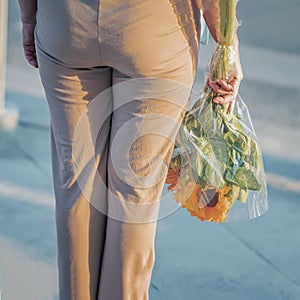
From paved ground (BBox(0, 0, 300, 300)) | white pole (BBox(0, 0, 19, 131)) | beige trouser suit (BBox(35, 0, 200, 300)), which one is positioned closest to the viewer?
beige trouser suit (BBox(35, 0, 200, 300))

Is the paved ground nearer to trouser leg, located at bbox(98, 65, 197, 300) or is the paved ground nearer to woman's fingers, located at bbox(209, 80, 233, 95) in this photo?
trouser leg, located at bbox(98, 65, 197, 300)

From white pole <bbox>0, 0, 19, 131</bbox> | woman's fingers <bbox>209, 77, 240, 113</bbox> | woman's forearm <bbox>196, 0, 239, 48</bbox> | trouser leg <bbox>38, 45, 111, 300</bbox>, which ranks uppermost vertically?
woman's forearm <bbox>196, 0, 239, 48</bbox>

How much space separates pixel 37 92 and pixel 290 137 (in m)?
1.98

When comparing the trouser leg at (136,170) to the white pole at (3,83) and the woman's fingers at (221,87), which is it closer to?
the woman's fingers at (221,87)

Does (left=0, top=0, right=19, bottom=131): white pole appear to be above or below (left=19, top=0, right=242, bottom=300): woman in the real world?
below

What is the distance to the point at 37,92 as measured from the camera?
5.68 m

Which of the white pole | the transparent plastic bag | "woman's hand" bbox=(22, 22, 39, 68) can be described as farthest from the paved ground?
"woman's hand" bbox=(22, 22, 39, 68)

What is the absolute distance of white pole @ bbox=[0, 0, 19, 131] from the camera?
461 cm

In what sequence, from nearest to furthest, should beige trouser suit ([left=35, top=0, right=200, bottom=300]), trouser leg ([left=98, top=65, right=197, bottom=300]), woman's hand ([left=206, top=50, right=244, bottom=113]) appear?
beige trouser suit ([left=35, top=0, right=200, bottom=300])
trouser leg ([left=98, top=65, right=197, bottom=300])
woman's hand ([left=206, top=50, right=244, bottom=113])

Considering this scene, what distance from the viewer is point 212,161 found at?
2273 mm

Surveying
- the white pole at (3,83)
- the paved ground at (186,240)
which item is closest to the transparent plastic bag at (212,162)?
the paved ground at (186,240)

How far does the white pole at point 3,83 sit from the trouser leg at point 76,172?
8.09ft

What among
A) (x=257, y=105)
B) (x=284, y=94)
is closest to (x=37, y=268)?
(x=257, y=105)

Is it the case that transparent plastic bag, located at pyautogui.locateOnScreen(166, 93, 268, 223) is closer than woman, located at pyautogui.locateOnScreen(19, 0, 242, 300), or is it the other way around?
woman, located at pyautogui.locateOnScreen(19, 0, 242, 300)
